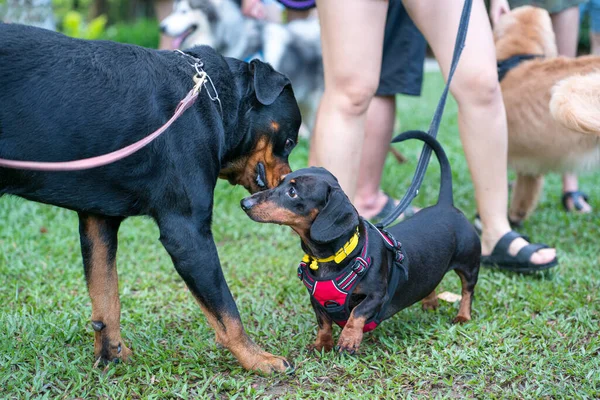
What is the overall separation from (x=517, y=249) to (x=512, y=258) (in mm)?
60

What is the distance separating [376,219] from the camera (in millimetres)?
4984

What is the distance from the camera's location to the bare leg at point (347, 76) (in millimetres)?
3311

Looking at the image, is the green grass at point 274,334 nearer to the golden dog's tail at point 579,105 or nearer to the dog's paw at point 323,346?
the dog's paw at point 323,346

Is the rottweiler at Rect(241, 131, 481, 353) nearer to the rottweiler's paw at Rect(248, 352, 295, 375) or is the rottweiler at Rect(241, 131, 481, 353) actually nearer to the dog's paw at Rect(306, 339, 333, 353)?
the dog's paw at Rect(306, 339, 333, 353)

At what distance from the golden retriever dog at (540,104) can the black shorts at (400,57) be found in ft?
2.15

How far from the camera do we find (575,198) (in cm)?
546

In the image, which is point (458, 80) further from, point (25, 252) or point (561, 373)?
point (25, 252)

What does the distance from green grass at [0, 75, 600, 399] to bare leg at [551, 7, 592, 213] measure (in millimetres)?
718

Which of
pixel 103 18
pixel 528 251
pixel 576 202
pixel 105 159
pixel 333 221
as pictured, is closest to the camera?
pixel 105 159

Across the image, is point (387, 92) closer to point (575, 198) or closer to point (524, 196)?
point (524, 196)

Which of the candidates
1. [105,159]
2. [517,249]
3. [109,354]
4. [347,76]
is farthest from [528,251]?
[105,159]

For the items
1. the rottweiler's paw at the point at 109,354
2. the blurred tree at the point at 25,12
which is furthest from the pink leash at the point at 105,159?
the blurred tree at the point at 25,12

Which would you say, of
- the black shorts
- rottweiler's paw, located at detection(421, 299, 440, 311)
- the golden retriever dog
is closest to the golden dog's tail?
the golden retriever dog

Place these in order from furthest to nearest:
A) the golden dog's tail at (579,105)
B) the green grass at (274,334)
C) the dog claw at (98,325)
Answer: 1. the golden dog's tail at (579,105)
2. the dog claw at (98,325)
3. the green grass at (274,334)
